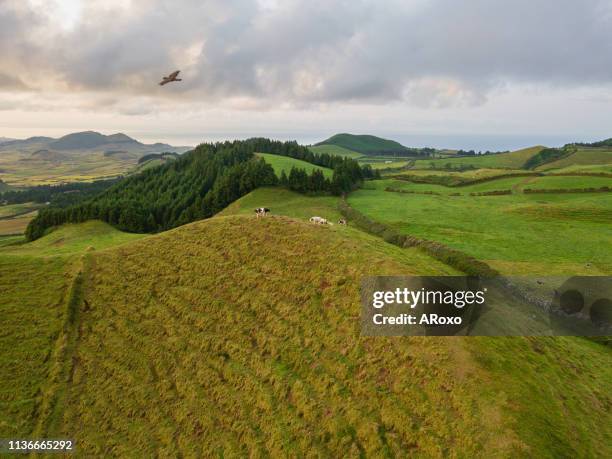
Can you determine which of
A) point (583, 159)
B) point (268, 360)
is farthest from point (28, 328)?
point (583, 159)

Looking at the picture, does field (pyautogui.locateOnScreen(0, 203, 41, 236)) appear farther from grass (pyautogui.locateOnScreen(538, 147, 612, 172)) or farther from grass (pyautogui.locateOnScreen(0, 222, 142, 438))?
grass (pyautogui.locateOnScreen(538, 147, 612, 172))

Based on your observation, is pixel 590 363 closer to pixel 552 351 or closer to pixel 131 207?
pixel 552 351

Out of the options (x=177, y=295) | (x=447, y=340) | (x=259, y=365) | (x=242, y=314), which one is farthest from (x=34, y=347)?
(x=447, y=340)

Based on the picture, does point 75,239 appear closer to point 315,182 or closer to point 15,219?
point 315,182

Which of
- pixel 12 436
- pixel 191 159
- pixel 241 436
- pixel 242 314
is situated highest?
pixel 191 159

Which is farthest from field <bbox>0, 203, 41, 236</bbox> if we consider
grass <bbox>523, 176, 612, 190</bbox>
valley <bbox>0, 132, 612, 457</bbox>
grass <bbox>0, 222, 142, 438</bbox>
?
grass <bbox>523, 176, 612, 190</bbox>

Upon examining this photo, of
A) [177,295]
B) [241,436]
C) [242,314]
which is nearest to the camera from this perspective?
[241,436]
